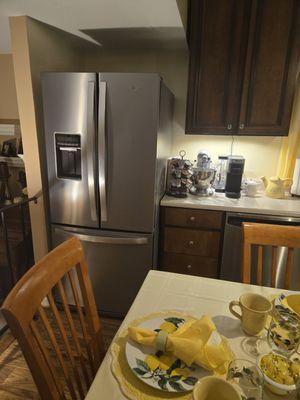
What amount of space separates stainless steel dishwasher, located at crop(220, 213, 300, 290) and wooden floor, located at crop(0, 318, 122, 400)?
1.02 metres

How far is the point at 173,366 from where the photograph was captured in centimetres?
69

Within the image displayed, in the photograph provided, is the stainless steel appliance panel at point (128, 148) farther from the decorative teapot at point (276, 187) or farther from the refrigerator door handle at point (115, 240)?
the decorative teapot at point (276, 187)

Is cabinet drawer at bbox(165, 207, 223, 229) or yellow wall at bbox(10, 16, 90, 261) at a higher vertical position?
yellow wall at bbox(10, 16, 90, 261)

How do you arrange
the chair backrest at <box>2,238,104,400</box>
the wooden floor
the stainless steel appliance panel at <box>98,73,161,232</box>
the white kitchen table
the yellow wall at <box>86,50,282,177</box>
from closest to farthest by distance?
the chair backrest at <box>2,238,104,400</box>
the white kitchen table
the wooden floor
the stainless steel appliance panel at <box>98,73,161,232</box>
the yellow wall at <box>86,50,282,177</box>

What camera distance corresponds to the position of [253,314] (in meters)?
0.80

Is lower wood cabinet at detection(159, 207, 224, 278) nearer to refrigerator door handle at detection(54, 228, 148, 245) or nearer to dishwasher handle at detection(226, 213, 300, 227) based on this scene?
dishwasher handle at detection(226, 213, 300, 227)

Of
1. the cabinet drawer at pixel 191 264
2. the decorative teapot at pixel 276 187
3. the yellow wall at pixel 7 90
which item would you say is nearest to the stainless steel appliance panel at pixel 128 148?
the cabinet drawer at pixel 191 264

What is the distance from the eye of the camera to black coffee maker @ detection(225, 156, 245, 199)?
2.17 m

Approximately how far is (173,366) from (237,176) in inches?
69.6

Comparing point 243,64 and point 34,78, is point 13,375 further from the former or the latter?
point 243,64

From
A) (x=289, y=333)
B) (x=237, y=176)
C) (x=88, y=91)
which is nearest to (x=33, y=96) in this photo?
(x=88, y=91)

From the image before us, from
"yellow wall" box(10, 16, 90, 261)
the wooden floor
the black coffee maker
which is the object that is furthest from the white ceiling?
the wooden floor

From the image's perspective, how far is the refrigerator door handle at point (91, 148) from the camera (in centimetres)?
168

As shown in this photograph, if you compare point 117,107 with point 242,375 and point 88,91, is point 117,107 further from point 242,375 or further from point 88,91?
point 242,375
